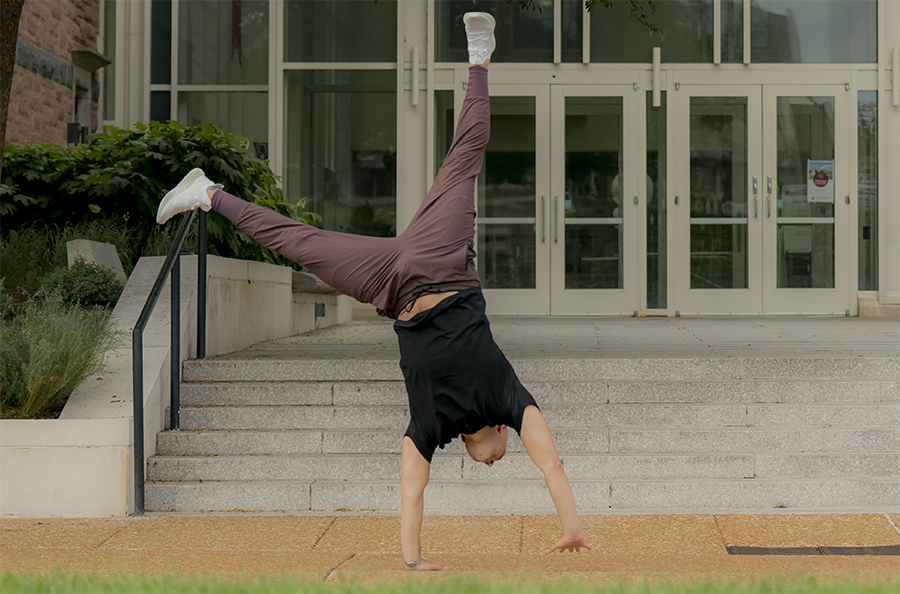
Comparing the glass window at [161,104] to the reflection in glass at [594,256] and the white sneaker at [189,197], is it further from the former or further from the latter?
the white sneaker at [189,197]

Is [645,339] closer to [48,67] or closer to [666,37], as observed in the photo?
[666,37]

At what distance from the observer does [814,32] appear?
1345cm

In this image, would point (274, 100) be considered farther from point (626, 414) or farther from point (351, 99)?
point (626, 414)

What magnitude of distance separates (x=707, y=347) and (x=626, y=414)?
2055mm

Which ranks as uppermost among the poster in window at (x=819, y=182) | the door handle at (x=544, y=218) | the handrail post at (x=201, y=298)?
the poster in window at (x=819, y=182)

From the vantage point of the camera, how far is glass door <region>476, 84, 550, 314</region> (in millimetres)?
13328

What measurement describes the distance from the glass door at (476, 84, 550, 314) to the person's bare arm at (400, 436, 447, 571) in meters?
9.50

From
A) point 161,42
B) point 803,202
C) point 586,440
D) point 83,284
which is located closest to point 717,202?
point 803,202

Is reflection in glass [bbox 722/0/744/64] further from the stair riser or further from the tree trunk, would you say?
Answer: the tree trunk

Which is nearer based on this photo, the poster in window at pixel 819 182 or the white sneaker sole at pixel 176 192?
the white sneaker sole at pixel 176 192

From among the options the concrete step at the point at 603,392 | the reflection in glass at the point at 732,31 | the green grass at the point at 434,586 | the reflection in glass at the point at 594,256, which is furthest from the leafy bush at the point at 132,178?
the reflection in glass at the point at 732,31

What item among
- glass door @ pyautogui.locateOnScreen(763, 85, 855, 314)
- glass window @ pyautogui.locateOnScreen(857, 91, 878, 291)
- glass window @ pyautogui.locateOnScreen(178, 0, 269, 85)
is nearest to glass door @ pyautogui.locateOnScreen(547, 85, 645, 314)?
glass door @ pyautogui.locateOnScreen(763, 85, 855, 314)

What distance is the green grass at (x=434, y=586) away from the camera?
3.19 m

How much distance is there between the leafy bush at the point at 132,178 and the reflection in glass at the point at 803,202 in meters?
7.29
